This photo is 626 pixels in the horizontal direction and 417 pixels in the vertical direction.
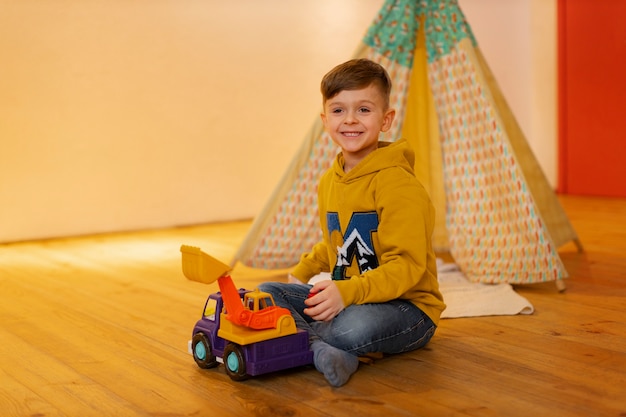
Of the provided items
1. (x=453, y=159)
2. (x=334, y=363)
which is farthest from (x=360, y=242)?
(x=453, y=159)

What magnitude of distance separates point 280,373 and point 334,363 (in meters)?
0.16

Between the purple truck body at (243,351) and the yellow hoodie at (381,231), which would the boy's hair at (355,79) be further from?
the purple truck body at (243,351)

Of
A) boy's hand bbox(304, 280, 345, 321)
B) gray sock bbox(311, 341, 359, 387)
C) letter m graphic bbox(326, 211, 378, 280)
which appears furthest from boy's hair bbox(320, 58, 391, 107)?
gray sock bbox(311, 341, 359, 387)

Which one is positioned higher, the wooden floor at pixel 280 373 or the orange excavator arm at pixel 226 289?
the orange excavator arm at pixel 226 289

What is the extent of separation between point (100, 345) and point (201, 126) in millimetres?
2628

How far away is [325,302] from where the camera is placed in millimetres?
1687

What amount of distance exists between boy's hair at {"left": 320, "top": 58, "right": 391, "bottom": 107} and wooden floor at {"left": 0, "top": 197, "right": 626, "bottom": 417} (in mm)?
633

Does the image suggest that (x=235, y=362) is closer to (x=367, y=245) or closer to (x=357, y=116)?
(x=367, y=245)

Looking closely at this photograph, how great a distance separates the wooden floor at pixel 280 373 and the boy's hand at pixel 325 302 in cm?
15

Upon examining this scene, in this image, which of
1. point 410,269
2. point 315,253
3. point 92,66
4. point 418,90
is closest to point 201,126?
point 92,66

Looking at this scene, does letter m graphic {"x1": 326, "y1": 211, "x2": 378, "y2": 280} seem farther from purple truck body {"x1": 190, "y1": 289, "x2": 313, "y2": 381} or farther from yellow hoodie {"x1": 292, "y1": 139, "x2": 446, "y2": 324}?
purple truck body {"x1": 190, "y1": 289, "x2": 313, "y2": 381}

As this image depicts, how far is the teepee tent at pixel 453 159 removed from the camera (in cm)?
274

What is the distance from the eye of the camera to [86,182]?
4270 mm

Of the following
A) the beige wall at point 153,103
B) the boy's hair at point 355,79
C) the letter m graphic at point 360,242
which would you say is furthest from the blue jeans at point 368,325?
the beige wall at point 153,103
